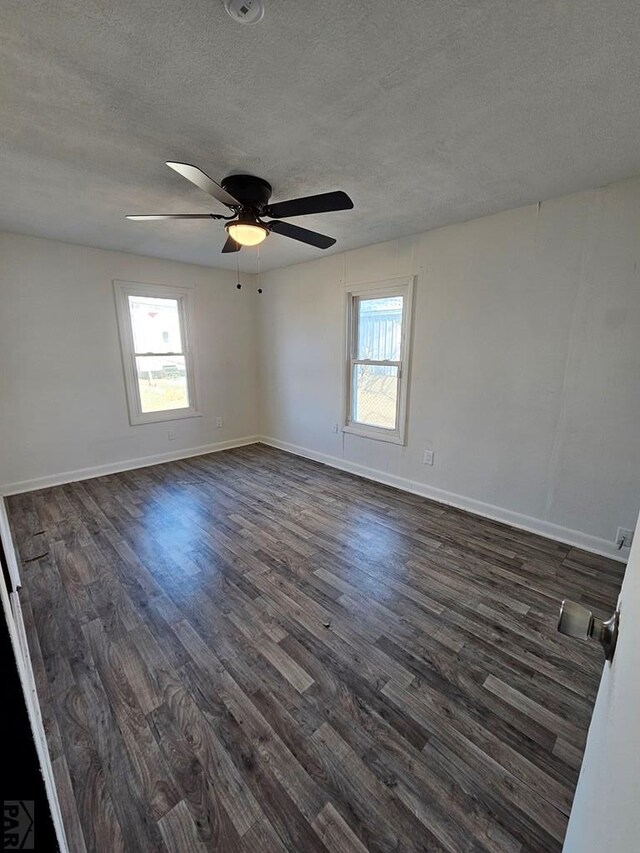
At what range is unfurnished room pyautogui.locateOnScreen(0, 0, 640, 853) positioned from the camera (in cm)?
118

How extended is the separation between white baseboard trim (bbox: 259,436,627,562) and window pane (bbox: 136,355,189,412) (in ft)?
6.43

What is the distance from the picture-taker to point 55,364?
12.2 ft

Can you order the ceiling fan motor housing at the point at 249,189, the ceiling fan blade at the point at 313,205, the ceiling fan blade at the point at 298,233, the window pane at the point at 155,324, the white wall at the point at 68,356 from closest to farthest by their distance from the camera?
the ceiling fan blade at the point at 313,205, the ceiling fan motor housing at the point at 249,189, the ceiling fan blade at the point at 298,233, the white wall at the point at 68,356, the window pane at the point at 155,324

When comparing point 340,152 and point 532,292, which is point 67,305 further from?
point 532,292

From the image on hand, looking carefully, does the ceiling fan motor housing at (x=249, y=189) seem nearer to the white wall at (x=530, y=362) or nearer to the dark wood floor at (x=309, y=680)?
the white wall at (x=530, y=362)

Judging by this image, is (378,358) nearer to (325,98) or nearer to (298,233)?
(298,233)

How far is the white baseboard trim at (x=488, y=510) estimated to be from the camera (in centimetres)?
264

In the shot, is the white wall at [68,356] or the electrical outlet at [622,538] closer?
the electrical outlet at [622,538]

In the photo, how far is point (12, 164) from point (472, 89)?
2.52 m

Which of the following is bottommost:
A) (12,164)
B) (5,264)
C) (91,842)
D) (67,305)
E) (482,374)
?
(91,842)

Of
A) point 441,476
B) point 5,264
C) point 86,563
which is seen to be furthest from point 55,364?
point 441,476

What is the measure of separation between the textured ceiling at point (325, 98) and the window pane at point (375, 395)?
167 cm

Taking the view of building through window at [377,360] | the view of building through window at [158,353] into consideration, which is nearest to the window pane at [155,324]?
the view of building through window at [158,353]

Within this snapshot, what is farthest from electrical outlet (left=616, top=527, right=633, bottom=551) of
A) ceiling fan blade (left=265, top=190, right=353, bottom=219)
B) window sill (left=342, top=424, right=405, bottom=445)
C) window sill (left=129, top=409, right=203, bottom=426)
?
window sill (left=129, top=409, right=203, bottom=426)
